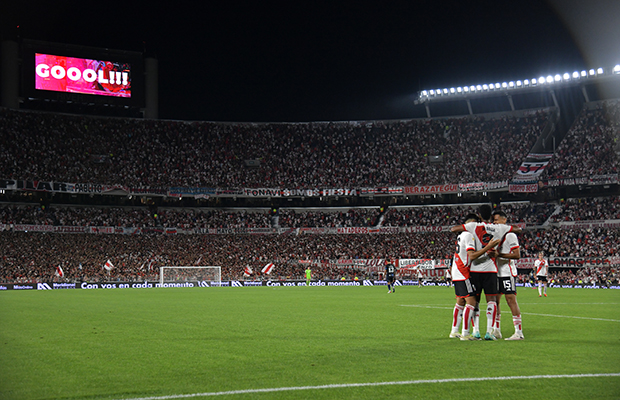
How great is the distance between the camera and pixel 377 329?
13070mm

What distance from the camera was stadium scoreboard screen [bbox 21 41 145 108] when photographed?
6178 centimetres

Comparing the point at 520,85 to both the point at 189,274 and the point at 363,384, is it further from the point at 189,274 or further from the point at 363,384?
the point at 363,384

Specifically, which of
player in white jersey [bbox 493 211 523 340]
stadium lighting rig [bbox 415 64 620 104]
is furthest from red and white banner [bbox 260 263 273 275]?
player in white jersey [bbox 493 211 523 340]

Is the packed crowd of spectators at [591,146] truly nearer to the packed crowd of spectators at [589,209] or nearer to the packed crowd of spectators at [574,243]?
the packed crowd of spectators at [589,209]

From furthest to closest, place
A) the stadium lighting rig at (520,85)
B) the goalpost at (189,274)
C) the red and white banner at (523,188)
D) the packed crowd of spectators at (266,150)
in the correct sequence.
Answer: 1. the packed crowd of spectators at (266,150)
2. the red and white banner at (523,188)
3. the stadium lighting rig at (520,85)
4. the goalpost at (189,274)

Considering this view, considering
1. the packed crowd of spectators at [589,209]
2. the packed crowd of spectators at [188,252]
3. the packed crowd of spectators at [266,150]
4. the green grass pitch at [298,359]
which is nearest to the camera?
the green grass pitch at [298,359]

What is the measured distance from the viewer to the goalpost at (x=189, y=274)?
5259 centimetres

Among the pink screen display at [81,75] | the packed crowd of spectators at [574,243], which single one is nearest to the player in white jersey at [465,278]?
the packed crowd of spectators at [574,243]

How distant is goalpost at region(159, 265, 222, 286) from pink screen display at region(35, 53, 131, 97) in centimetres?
2411

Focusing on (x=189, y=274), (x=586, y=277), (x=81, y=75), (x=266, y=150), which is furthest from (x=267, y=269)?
(x=81, y=75)

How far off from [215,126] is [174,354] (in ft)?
214

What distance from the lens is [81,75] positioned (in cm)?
6334

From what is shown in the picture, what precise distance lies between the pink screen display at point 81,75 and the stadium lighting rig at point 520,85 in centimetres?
3656

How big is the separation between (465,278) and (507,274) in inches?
40.4
